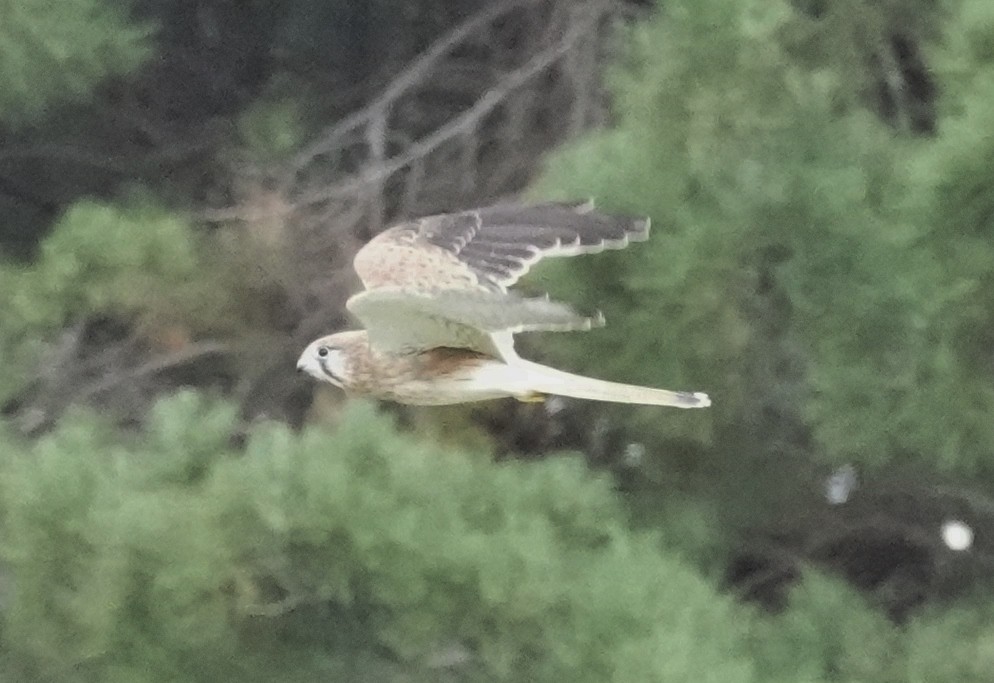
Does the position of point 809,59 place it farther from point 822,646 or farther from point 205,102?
point 205,102

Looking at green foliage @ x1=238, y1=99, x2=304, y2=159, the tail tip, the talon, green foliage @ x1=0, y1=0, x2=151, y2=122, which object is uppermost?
green foliage @ x1=238, y1=99, x2=304, y2=159

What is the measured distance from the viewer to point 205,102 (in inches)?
49.0

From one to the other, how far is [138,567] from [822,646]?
47 cm

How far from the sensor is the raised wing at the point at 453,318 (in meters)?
0.58

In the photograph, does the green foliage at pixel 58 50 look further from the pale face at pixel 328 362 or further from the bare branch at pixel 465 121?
the pale face at pixel 328 362

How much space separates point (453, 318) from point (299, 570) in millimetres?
164

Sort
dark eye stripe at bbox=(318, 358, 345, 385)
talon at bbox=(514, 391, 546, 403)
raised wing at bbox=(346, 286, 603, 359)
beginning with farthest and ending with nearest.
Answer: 1. dark eye stripe at bbox=(318, 358, 345, 385)
2. talon at bbox=(514, 391, 546, 403)
3. raised wing at bbox=(346, 286, 603, 359)

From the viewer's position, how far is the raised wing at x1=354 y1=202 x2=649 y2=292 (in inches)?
28.3

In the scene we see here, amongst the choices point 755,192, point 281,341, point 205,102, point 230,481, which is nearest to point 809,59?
point 755,192

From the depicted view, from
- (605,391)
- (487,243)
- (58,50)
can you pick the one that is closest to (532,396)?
(605,391)

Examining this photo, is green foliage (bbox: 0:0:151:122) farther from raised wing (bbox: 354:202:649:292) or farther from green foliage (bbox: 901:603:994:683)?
green foliage (bbox: 901:603:994:683)

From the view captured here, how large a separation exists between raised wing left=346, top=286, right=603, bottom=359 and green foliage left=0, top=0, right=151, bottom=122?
1.28 feet

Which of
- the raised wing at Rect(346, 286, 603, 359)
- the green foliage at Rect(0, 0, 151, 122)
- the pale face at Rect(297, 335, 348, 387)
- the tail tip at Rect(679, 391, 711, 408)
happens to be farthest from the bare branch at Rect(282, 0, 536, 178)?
the tail tip at Rect(679, 391, 711, 408)

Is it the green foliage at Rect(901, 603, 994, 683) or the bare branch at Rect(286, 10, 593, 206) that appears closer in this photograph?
the green foliage at Rect(901, 603, 994, 683)
